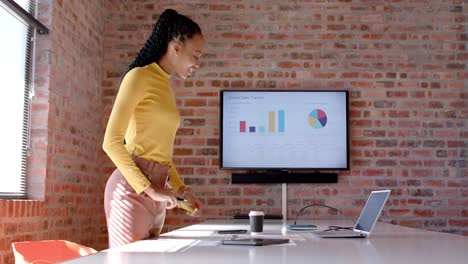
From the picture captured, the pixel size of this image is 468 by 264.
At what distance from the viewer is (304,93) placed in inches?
183

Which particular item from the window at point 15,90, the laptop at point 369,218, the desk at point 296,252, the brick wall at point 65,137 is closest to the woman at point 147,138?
the desk at point 296,252

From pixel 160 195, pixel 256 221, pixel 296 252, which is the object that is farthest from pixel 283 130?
pixel 296 252

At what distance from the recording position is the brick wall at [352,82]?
465 centimetres

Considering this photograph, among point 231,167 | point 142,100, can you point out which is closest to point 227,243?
point 142,100

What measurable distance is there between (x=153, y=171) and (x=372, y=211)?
842 mm

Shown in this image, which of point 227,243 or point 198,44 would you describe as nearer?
point 227,243

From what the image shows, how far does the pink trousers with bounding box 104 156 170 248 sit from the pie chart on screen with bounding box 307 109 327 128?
8.64 ft

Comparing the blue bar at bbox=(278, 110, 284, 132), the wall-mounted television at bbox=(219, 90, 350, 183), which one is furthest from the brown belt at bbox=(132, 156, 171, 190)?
the blue bar at bbox=(278, 110, 284, 132)

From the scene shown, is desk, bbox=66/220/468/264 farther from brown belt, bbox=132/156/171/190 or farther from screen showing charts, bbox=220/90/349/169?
screen showing charts, bbox=220/90/349/169

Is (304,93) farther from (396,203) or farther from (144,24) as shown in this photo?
(144,24)

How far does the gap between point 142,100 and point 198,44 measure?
0.43m

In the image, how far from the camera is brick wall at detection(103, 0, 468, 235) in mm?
4648

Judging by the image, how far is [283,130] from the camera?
462 cm

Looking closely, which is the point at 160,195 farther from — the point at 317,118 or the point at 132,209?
the point at 317,118
